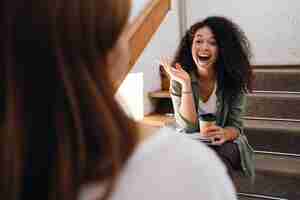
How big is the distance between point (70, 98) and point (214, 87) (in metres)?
1.48

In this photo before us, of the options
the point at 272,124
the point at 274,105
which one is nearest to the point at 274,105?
the point at 274,105

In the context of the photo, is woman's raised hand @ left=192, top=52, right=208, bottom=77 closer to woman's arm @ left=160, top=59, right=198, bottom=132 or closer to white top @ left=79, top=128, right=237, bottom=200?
woman's arm @ left=160, top=59, right=198, bottom=132

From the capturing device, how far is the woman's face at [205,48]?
5.92ft

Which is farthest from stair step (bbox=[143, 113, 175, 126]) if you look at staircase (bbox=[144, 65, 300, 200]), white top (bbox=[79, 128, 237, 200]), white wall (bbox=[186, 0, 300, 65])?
white top (bbox=[79, 128, 237, 200])

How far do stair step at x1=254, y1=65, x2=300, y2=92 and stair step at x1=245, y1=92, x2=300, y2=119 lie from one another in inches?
3.0

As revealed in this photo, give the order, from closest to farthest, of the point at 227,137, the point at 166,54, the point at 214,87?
the point at 227,137
the point at 214,87
the point at 166,54

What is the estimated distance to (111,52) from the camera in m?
0.44

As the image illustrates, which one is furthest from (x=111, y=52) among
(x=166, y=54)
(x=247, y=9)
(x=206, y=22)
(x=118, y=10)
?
(x=247, y=9)

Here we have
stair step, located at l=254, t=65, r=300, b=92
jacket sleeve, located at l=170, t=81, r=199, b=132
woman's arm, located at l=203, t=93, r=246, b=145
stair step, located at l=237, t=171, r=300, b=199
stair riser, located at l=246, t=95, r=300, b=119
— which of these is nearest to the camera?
woman's arm, located at l=203, t=93, r=246, b=145

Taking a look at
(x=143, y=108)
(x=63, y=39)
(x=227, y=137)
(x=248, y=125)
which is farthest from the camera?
(x=143, y=108)

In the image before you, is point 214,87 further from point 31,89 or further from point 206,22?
point 31,89

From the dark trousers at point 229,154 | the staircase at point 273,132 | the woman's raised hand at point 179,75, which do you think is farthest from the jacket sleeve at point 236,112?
the staircase at point 273,132

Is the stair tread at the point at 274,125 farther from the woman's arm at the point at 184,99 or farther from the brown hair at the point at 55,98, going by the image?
the brown hair at the point at 55,98

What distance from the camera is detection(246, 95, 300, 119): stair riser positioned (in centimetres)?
222
